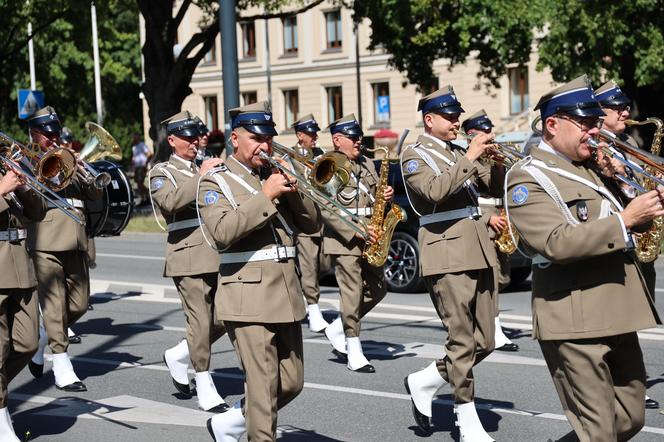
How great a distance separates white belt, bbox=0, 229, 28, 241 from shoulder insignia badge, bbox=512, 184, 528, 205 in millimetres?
3352

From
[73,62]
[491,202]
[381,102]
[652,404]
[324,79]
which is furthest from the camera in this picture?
[324,79]

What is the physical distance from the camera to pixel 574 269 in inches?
208

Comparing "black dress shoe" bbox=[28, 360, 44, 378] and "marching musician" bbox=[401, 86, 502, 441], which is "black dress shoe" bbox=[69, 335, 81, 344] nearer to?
"black dress shoe" bbox=[28, 360, 44, 378]

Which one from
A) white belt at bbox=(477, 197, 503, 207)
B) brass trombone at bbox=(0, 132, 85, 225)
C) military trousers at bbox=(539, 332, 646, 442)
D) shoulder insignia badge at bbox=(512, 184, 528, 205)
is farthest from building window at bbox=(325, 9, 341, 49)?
military trousers at bbox=(539, 332, 646, 442)

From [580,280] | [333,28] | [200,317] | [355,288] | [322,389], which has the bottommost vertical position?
[322,389]

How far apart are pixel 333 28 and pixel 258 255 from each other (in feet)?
158

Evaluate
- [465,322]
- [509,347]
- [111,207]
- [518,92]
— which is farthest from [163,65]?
[518,92]

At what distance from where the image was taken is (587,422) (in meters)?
5.14

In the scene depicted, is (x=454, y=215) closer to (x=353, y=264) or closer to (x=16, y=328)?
(x=353, y=264)

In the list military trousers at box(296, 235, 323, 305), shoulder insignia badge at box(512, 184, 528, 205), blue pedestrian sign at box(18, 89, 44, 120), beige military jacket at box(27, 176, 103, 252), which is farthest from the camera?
blue pedestrian sign at box(18, 89, 44, 120)

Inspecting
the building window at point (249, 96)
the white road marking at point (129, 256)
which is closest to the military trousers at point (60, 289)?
the white road marking at point (129, 256)

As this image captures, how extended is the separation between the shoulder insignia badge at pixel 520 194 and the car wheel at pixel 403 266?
27.7ft

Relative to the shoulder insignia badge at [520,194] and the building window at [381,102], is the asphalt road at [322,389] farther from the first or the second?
the building window at [381,102]

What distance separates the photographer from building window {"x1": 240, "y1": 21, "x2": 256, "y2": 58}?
57.0 m
